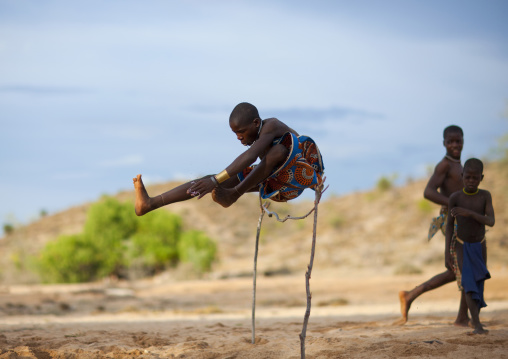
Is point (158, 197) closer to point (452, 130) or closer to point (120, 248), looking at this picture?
point (452, 130)

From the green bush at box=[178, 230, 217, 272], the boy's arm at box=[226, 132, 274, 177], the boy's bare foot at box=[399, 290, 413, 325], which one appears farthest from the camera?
the green bush at box=[178, 230, 217, 272]

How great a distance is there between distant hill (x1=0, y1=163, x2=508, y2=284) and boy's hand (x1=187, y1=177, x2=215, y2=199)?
15.3m

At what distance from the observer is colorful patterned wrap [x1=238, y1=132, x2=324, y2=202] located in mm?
5086

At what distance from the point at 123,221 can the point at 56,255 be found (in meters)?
3.82

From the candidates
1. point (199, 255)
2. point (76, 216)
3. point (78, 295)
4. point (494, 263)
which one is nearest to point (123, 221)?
point (199, 255)

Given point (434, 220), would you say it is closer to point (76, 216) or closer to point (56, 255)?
point (56, 255)

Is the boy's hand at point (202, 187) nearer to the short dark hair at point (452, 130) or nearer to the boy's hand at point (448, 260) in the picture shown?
the boy's hand at point (448, 260)

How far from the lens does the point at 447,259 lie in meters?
6.31

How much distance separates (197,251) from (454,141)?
18.7 meters

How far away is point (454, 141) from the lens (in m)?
6.79

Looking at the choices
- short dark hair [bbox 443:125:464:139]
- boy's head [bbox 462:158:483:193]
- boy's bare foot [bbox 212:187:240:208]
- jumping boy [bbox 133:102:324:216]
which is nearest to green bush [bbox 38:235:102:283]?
short dark hair [bbox 443:125:464:139]

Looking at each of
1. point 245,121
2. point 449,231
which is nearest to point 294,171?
point 245,121

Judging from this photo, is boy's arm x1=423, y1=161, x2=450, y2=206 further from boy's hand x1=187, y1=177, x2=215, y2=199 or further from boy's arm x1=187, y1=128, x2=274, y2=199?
boy's hand x1=187, y1=177, x2=215, y2=199

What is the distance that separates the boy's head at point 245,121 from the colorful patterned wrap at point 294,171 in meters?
0.22
